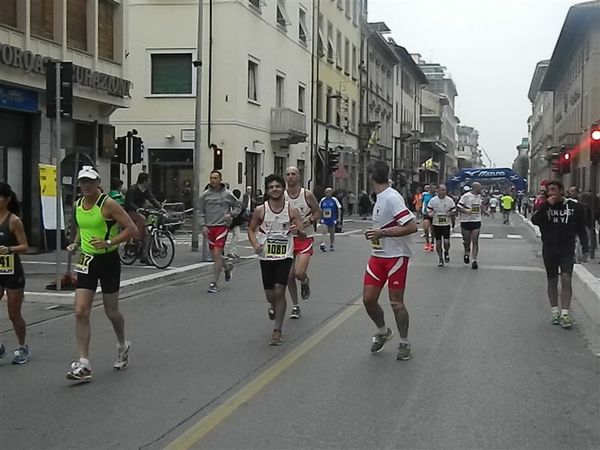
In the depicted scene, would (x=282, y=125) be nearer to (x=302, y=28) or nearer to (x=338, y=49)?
(x=302, y=28)

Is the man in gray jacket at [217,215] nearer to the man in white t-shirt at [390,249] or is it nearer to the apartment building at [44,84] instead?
the apartment building at [44,84]

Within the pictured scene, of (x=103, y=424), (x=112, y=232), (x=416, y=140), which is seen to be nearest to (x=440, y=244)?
(x=112, y=232)

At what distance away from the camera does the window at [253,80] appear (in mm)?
32812

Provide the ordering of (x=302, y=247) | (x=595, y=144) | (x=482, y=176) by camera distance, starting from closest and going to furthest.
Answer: (x=302, y=247)
(x=595, y=144)
(x=482, y=176)

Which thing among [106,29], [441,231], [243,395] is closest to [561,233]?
[243,395]

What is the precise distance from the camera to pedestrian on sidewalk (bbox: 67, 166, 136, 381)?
6.89 metres

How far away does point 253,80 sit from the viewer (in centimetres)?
3334

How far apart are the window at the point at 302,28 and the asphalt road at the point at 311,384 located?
99.4 feet

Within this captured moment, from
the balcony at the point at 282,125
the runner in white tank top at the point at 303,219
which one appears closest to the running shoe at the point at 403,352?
the runner in white tank top at the point at 303,219

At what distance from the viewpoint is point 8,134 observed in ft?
57.7

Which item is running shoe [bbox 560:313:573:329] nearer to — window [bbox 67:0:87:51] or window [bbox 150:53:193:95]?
window [bbox 67:0:87:51]

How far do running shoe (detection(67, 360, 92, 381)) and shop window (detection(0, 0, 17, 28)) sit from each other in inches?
468

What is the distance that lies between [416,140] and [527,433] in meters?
73.7

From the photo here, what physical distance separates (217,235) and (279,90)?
24.9 metres
